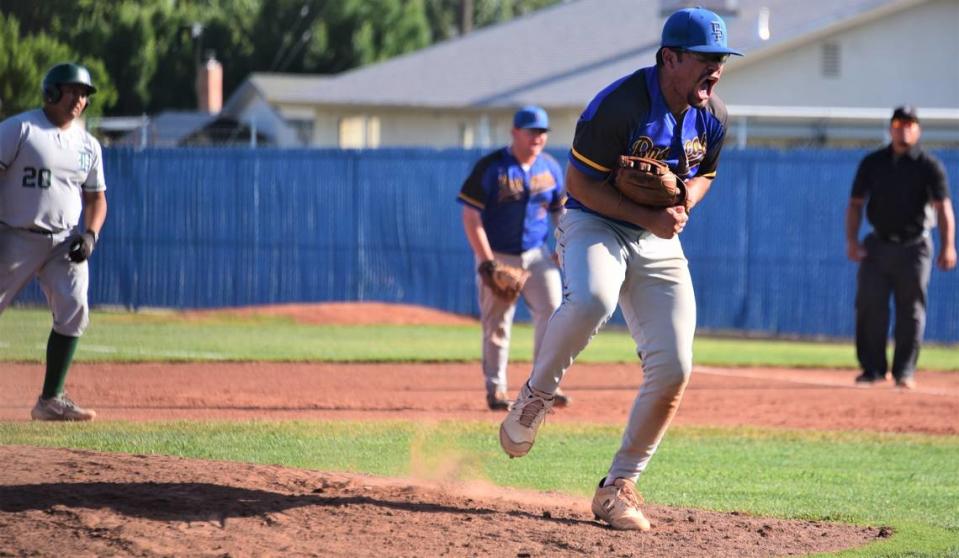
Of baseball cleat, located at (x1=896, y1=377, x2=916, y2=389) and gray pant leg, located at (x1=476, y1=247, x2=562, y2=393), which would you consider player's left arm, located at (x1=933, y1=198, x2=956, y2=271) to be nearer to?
baseball cleat, located at (x1=896, y1=377, x2=916, y2=389)

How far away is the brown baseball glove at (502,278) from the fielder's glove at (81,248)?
9.40 feet

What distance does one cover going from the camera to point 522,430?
625 cm

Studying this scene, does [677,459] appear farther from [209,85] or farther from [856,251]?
[209,85]

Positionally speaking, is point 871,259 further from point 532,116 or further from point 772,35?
point 772,35

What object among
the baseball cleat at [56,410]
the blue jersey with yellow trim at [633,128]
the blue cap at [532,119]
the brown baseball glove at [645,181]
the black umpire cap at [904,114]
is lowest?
the baseball cleat at [56,410]

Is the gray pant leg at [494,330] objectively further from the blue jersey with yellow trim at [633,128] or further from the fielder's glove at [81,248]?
the blue jersey with yellow trim at [633,128]

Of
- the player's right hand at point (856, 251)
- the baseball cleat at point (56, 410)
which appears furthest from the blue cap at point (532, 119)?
the player's right hand at point (856, 251)

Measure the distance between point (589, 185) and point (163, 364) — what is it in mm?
8629

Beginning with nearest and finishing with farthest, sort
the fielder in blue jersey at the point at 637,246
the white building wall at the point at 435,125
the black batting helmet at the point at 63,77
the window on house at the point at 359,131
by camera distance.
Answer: the fielder in blue jersey at the point at 637,246 < the black batting helmet at the point at 63,77 < the white building wall at the point at 435,125 < the window on house at the point at 359,131

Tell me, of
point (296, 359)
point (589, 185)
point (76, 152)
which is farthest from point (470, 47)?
point (589, 185)

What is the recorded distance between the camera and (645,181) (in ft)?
19.5

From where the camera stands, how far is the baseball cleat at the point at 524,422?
6.25 meters

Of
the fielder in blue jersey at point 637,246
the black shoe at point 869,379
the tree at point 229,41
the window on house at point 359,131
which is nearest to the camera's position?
the fielder in blue jersey at point 637,246

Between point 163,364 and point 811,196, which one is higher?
point 811,196
